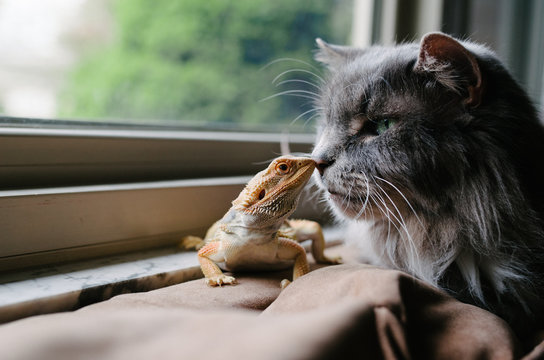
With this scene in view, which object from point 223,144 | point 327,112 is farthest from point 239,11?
point 327,112

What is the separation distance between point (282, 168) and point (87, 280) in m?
0.50

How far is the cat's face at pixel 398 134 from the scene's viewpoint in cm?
91

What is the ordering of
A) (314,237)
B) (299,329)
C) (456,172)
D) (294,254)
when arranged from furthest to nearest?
(314,237), (294,254), (456,172), (299,329)

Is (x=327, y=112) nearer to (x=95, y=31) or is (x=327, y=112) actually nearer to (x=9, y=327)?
(x=95, y=31)

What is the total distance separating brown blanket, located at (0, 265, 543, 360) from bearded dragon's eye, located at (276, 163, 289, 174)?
9.4 inches

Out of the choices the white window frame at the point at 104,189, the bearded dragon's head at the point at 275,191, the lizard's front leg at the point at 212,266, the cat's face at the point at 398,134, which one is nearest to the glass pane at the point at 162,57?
the white window frame at the point at 104,189

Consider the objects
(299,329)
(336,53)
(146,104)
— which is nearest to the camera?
(299,329)

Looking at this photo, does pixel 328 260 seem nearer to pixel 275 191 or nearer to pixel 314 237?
pixel 314 237

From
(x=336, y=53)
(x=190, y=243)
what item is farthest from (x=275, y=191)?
(x=336, y=53)

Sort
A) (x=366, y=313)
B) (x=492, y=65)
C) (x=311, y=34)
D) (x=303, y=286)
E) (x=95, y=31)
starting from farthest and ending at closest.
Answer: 1. (x=311, y=34)
2. (x=95, y=31)
3. (x=492, y=65)
4. (x=303, y=286)
5. (x=366, y=313)

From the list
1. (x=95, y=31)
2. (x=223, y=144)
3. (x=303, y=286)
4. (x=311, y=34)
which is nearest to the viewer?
(x=303, y=286)

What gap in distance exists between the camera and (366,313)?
0.60 meters

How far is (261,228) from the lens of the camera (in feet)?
3.14

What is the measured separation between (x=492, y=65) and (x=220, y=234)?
74cm
